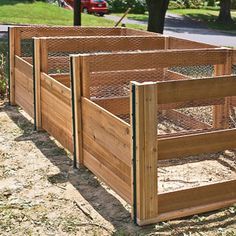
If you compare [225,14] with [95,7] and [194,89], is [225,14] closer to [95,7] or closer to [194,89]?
[95,7]

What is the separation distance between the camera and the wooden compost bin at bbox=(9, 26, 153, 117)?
7660mm

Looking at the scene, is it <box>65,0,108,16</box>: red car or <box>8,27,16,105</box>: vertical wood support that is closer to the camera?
<box>8,27,16,105</box>: vertical wood support

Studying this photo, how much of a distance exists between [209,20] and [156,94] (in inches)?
1214

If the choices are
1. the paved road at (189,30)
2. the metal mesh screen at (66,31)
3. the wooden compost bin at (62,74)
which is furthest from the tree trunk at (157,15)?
the wooden compost bin at (62,74)

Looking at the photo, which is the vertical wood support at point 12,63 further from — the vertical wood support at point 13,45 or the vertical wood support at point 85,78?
the vertical wood support at point 85,78

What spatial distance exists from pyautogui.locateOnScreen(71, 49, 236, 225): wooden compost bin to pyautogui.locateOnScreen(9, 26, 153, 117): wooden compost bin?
2130mm

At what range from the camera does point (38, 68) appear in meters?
6.99

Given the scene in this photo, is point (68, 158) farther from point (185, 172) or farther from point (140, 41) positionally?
point (140, 41)

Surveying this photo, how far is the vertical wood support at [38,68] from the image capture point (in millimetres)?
6895

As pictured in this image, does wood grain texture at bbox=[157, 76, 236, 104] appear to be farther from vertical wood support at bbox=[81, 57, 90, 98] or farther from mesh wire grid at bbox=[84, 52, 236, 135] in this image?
mesh wire grid at bbox=[84, 52, 236, 135]

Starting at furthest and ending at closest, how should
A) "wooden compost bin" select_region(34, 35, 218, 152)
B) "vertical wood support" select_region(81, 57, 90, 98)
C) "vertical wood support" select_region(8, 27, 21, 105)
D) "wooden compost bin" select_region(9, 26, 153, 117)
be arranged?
"vertical wood support" select_region(8, 27, 21, 105), "wooden compost bin" select_region(9, 26, 153, 117), "wooden compost bin" select_region(34, 35, 218, 152), "vertical wood support" select_region(81, 57, 90, 98)

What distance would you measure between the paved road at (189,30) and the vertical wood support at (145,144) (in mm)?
17787

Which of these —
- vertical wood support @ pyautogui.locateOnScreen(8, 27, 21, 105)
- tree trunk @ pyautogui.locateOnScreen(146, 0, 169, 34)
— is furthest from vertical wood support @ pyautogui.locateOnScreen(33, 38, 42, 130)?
tree trunk @ pyautogui.locateOnScreen(146, 0, 169, 34)

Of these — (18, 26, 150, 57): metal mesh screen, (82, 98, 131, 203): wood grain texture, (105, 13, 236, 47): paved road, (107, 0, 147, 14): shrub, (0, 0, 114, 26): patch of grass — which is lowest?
(82, 98, 131, 203): wood grain texture
